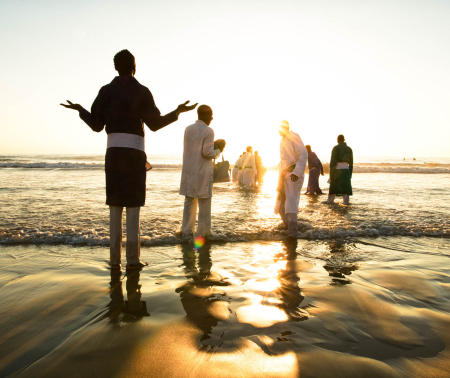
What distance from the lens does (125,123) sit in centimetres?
337

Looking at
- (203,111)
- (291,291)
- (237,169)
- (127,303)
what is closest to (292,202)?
(203,111)

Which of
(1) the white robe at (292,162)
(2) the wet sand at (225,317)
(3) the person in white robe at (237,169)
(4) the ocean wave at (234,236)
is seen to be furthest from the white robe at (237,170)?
(2) the wet sand at (225,317)

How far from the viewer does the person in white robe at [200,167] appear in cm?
516

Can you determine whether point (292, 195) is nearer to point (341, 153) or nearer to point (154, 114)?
point (154, 114)

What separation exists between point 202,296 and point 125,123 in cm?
193

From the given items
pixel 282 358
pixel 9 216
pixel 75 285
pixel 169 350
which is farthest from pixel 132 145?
pixel 9 216

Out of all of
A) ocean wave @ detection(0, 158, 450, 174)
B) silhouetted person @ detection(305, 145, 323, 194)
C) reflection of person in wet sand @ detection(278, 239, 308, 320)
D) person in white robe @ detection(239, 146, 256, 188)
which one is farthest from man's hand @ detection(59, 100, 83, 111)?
ocean wave @ detection(0, 158, 450, 174)

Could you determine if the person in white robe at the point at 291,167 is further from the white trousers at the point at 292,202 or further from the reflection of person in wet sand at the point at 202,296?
the reflection of person in wet sand at the point at 202,296

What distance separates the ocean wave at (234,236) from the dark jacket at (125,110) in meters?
2.12

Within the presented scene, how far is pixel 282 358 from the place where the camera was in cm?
181

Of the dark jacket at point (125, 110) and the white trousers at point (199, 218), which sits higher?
the dark jacket at point (125, 110)

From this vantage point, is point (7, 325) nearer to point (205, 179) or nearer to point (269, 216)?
point (205, 179)

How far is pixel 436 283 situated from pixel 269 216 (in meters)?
4.65

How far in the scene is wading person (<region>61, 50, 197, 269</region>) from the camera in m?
3.37
